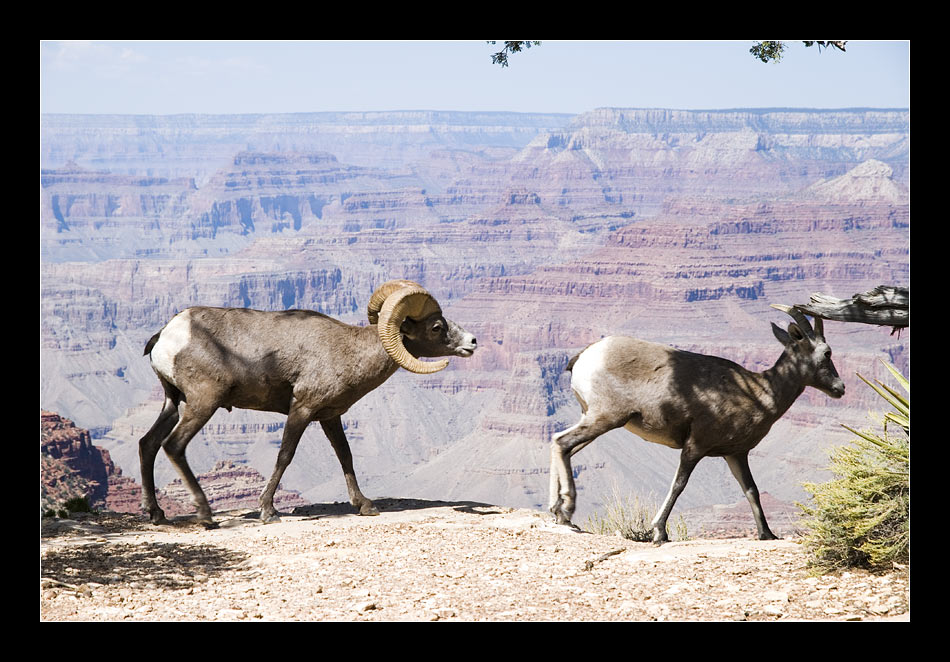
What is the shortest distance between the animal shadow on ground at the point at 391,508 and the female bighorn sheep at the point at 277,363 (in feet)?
1.55

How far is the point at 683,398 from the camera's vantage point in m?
12.7

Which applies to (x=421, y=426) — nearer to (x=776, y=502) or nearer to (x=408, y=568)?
(x=776, y=502)

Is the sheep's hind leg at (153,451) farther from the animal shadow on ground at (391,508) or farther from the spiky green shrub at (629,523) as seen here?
the spiky green shrub at (629,523)

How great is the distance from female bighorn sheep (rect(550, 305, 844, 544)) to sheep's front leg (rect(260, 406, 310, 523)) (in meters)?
3.27

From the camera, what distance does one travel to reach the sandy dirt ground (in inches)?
348

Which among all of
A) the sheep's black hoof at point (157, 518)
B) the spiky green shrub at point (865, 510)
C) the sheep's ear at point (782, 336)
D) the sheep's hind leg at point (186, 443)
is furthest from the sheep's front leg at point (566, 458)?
the sheep's black hoof at point (157, 518)

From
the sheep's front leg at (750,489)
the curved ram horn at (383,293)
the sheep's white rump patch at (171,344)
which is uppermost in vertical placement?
the curved ram horn at (383,293)

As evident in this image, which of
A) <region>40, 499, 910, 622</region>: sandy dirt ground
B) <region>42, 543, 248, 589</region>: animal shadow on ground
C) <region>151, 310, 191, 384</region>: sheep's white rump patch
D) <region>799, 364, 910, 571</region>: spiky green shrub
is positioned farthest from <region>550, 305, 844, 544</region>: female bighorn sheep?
<region>151, 310, 191, 384</region>: sheep's white rump patch

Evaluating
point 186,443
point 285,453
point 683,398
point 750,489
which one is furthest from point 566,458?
point 186,443

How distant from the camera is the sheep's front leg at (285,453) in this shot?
1382cm

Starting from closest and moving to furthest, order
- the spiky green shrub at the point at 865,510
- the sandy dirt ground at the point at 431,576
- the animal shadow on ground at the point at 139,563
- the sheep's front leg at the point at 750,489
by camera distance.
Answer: the sandy dirt ground at the point at 431,576 → the spiky green shrub at the point at 865,510 → the animal shadow on ground at the point at 139,563 → the sheep's front leg at the point at 750,489

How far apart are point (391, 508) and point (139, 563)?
14.1 feet
